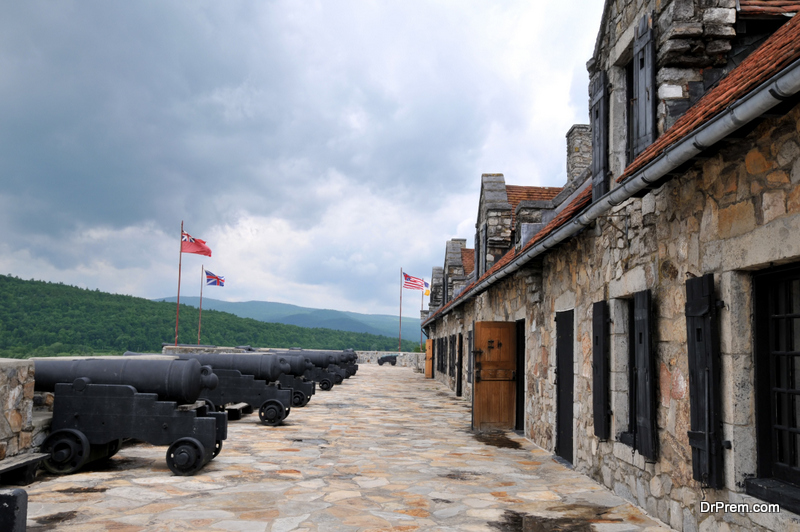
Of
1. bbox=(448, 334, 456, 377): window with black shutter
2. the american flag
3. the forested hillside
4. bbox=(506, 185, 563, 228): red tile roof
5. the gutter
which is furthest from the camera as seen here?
the forested hillside

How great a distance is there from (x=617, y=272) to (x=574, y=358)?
178 cm

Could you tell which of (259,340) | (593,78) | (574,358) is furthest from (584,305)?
(259,340)

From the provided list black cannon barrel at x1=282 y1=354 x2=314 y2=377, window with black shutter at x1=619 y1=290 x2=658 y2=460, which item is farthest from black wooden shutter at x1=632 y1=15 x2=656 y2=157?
black cannon barrel at x1=282 y1=354 x2=314 y2=377

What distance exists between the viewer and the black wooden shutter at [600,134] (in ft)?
23.0

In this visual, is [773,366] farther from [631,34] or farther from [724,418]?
[631,34]

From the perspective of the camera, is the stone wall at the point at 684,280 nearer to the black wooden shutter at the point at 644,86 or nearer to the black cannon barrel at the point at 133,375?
the black wooden shutter at the point at 644,86

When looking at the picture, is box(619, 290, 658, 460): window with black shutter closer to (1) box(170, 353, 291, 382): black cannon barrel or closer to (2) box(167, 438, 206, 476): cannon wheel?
(2) box(167, 438, 206, 476): cannon wheel

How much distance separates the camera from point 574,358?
761 centimetres

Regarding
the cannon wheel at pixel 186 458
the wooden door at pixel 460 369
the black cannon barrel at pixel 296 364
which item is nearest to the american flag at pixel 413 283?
the wooden door at pixel 460 369

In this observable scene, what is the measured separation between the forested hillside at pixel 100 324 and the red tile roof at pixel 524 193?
153 feet

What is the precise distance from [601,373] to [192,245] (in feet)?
74.4

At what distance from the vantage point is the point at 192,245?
26.0 meters

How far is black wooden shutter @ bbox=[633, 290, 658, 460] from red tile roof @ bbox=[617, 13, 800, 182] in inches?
51.3

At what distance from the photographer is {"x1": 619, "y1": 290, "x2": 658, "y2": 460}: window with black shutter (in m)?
5.22
